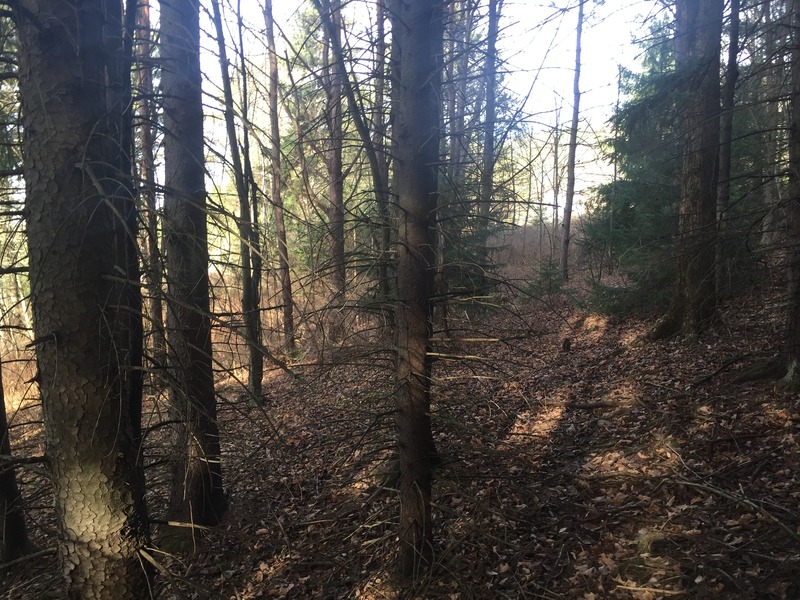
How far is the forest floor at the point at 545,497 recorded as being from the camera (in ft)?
13.5

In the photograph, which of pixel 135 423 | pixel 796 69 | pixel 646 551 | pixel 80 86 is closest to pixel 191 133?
pixel 80 86

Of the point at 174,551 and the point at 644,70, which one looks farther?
the point at 644,70

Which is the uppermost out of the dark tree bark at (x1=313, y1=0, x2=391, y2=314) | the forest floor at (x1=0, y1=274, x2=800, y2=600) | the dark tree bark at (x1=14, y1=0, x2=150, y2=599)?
the dark tree bark at (x1=313, y1=0, x2=391, y2=314)

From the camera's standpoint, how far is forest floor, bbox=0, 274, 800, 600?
4.11m

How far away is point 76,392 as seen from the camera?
258 centimetres

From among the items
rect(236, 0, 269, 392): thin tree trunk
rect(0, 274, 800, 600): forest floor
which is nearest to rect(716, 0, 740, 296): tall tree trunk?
rect(0, 274, 800, 600): forest floor

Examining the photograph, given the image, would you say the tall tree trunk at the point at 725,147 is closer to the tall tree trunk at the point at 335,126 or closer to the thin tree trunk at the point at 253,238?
the tall tree trunk at the point at 335,126

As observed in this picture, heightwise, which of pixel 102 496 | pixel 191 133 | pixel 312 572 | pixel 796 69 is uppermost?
pixel 796 69

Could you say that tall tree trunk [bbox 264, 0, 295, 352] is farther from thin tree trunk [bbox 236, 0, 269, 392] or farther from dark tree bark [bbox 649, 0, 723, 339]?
dark tree bark [bbox 649, 0, 723, 339]

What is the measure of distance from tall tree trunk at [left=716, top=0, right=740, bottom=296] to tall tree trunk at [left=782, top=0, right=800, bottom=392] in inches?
23.3

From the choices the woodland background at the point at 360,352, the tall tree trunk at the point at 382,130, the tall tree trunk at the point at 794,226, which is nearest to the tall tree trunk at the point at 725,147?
the woodland background at the point at 360,352

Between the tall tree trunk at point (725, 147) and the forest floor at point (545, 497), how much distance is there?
1.37m

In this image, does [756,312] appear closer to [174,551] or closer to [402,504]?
[402,504]

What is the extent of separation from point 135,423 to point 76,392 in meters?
0.41
